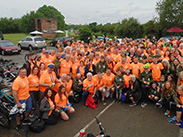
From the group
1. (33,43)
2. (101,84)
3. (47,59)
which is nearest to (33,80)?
(47,59)

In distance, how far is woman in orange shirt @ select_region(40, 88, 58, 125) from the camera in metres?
4.44

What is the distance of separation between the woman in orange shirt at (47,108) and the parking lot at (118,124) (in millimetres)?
220

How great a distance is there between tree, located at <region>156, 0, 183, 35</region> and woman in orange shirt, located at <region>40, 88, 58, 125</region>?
25.1 m

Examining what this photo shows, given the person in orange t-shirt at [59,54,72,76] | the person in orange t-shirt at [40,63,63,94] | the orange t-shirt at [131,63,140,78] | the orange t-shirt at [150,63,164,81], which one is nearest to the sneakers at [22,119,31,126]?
the person in orange t-shirt at [40,63,63,94]

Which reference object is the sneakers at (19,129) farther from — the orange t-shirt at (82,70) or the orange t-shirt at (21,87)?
the orange t-shirt at (82,70)

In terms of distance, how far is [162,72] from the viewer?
599 centimetres

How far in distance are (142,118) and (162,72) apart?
2281 millimetres

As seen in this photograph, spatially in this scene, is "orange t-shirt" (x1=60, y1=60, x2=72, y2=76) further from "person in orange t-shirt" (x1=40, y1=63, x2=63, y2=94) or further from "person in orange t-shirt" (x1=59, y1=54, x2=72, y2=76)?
"person in orange t-shirt" (x1=40, y1=63, x2=63, y2=94)

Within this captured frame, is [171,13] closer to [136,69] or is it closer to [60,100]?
[136,69]

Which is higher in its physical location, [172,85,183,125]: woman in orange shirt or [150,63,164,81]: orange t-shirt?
[150,63,164,81]: orange t-shirt

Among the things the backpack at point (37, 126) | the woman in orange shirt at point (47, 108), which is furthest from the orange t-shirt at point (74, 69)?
the backpack at point (37, 126)

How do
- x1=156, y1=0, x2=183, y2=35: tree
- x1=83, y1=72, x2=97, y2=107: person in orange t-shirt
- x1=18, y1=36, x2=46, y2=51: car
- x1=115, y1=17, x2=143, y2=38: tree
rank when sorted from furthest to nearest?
x1=115, y1=17, x2=143, y2=38: tree
x1=156, y1=0, x2=183, y2=35: tree
x1=18, y1=36, x2=46, y2=51: car
x1=83, y1=72, x2=97, y2=107: person in orange t-shirt

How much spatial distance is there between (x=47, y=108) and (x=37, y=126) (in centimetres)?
57

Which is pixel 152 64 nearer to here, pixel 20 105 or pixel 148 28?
pixel 20 105
